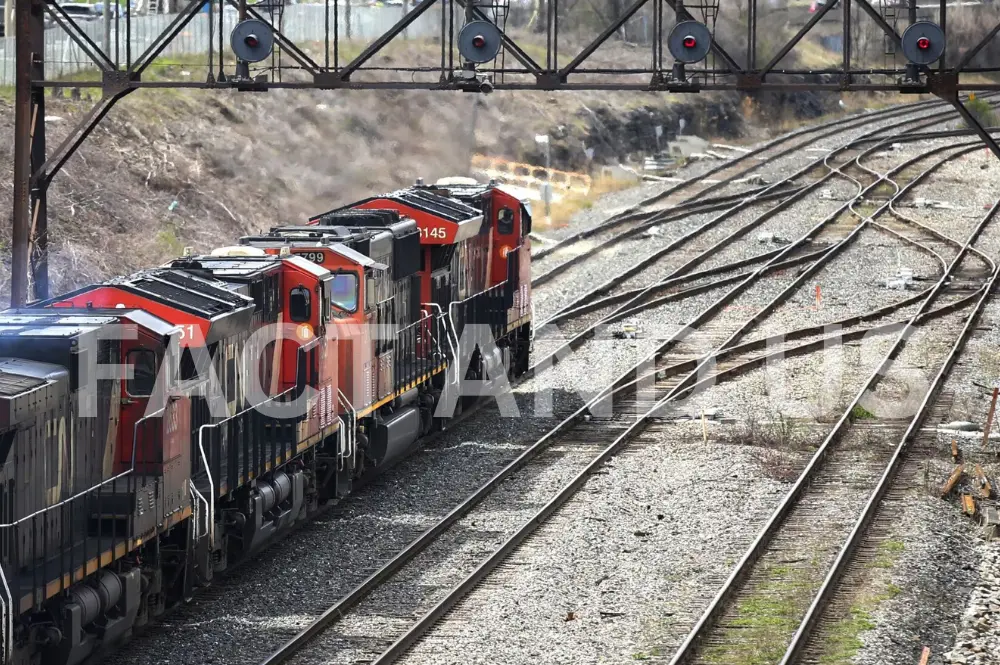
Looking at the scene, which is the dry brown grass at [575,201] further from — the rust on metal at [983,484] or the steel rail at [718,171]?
the rust on metal at [983,484]

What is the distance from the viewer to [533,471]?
20.2 m

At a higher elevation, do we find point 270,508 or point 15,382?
point 15,382

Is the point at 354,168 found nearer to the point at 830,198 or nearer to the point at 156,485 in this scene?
the point at 830,198

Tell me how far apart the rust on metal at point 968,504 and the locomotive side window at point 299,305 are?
808 cm

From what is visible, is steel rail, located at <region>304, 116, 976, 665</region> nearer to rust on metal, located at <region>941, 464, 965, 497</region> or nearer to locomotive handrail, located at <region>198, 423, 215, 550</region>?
locomotive handrail, located at <region>198, 423, 215, 550</region>

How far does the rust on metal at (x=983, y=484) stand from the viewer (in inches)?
752

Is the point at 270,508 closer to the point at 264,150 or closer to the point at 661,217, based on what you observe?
the point at 661,217

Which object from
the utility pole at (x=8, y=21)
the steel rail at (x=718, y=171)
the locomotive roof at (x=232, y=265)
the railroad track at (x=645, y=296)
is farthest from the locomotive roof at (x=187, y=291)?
the utility pole at (x=8, y=21)

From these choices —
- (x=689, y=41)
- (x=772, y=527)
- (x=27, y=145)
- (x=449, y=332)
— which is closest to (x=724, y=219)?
(x=449, y=332)

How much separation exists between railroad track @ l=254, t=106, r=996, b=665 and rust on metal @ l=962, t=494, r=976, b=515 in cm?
458

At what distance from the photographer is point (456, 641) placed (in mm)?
13797

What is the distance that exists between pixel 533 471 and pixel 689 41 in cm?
590

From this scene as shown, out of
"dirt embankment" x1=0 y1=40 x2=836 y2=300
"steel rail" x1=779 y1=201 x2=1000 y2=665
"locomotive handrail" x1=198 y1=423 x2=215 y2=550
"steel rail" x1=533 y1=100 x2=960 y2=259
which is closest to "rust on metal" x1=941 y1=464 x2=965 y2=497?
"steel rail" x1=779 y1=201 x2=1000 y2=665

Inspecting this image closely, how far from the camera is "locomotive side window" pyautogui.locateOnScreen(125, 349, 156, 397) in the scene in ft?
43.8
